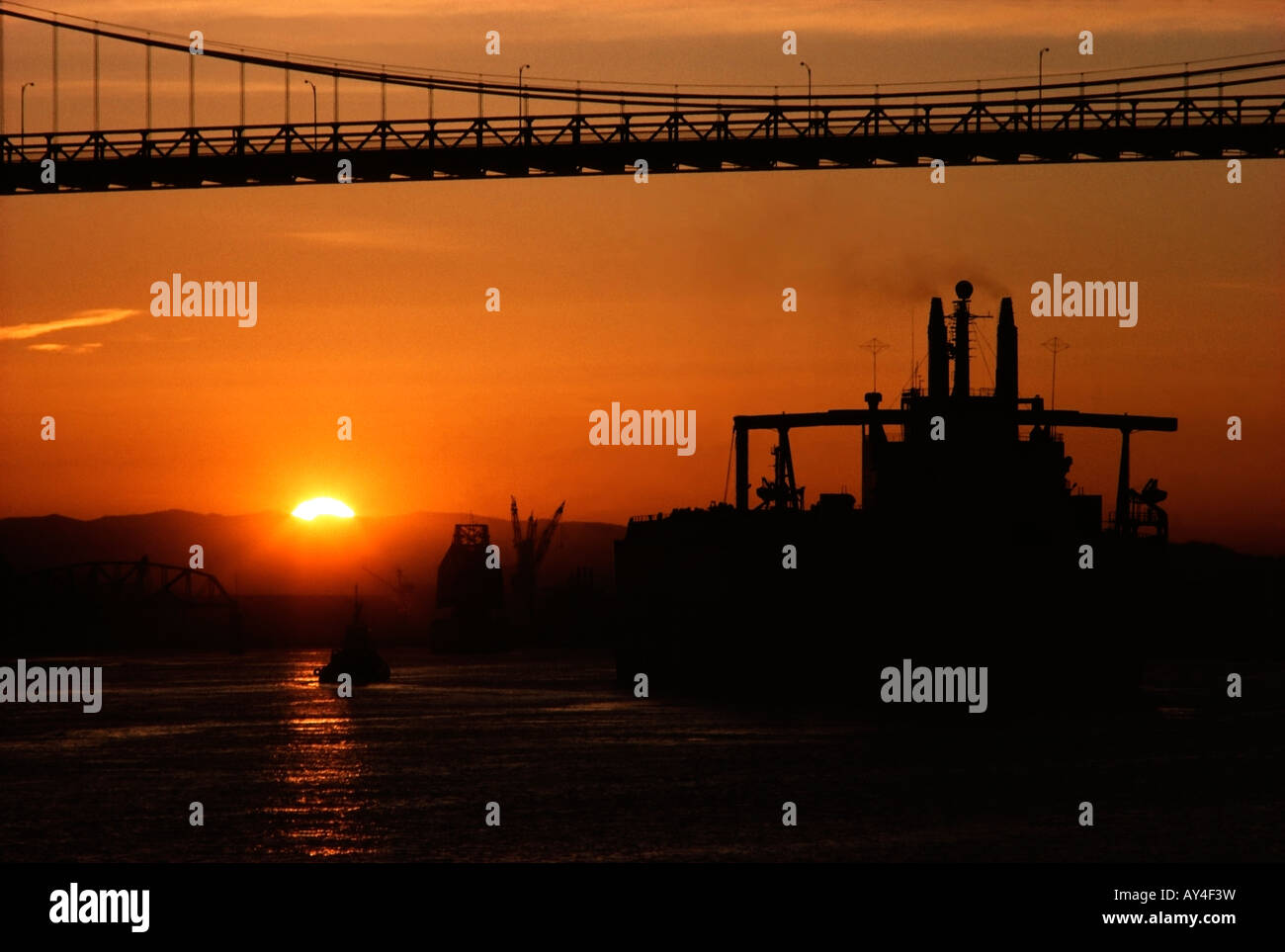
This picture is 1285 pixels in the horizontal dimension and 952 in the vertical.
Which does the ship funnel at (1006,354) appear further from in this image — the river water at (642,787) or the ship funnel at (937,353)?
the river water at (642,787)

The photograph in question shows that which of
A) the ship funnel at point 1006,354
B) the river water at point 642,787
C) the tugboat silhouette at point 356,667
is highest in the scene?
the ship funnel at point 1006,354

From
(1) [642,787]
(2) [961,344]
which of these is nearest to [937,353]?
(2) [961,344]

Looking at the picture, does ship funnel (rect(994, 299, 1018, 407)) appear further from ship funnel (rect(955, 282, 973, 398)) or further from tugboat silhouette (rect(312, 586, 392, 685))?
tugboat silhouette (rect(312, 586, 392, 685))

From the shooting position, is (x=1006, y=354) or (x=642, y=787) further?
(x=1006, y=354)

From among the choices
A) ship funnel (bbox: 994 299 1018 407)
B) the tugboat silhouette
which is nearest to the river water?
ship funnel (bbox: 994 299 1018 407)

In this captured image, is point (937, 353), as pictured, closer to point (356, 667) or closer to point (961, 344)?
point (961, 344)

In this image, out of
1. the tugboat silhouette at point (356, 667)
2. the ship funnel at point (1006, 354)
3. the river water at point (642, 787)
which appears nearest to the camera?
the river water at point (642, 787)

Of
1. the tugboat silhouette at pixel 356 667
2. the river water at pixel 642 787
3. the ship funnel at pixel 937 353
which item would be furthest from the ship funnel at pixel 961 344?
the tugboat silhouette at pixel 356 667
